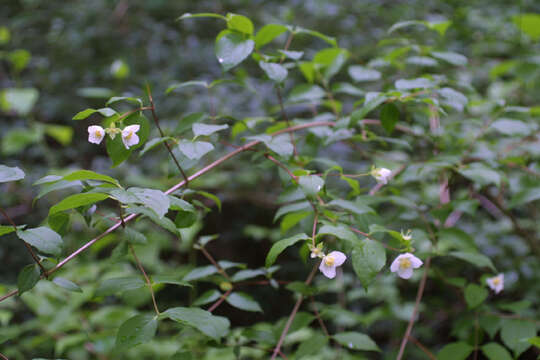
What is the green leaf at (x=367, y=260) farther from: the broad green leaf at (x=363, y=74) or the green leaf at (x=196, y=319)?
the broad green leaf at (x=363, y=74)

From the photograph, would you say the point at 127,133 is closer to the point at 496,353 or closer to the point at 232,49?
the point at 232,49

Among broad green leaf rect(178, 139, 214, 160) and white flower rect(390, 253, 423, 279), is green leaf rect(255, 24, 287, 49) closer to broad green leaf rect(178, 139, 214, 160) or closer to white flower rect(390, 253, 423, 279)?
broad green leaf rect(178, 139, 214, 160)

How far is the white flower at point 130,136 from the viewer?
61 cm


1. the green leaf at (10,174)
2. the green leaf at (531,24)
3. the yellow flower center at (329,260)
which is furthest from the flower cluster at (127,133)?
the green leaf at (531,24)

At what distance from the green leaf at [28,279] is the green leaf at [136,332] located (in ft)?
0.46

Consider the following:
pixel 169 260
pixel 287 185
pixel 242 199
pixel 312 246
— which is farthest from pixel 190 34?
pixel 312 246

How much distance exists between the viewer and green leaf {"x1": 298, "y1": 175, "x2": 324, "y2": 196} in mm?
617

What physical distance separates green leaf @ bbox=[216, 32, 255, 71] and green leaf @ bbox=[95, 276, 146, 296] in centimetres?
37

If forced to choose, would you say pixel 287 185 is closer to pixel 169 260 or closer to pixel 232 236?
pixel 232 236

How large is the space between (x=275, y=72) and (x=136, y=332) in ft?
1.60

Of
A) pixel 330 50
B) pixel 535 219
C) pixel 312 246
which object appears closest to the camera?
pixel 312 246

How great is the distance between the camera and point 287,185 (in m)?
0.79

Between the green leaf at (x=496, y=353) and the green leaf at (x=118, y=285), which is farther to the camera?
the green leaf at (x=496, y=353)

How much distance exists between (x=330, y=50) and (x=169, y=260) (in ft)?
5.68
